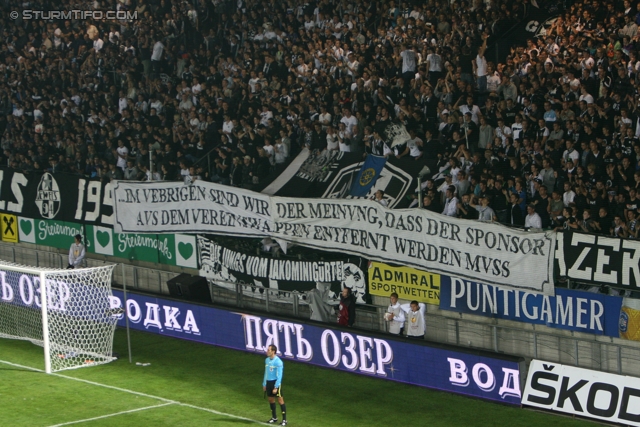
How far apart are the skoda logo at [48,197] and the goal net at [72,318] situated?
455cm

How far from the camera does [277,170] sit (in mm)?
24984

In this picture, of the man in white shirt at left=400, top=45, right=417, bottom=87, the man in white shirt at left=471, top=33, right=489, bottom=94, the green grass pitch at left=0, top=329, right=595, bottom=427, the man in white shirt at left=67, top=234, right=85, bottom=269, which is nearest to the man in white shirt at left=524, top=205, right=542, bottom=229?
the green grass pitch at left=0, top=329, right=595, bottom=427

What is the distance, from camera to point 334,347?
72.1 ft

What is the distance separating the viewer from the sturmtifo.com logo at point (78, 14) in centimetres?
3709

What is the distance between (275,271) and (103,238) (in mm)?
6465

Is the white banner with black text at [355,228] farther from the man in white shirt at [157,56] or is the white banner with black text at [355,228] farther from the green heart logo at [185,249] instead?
the man in white shirt at [157,56]

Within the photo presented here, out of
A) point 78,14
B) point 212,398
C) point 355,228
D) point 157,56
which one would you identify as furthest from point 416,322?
point 78,14

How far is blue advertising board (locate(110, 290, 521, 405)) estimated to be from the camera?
19453 millimetres

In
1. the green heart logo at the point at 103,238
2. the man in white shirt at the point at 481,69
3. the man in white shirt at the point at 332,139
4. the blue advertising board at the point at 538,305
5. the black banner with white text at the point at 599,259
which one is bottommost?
the blue advertising board at the point at 538,305

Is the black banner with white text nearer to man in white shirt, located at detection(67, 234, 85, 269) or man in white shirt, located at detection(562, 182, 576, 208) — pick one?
man in white shirt, located at detection(562, 182, 576, 208)

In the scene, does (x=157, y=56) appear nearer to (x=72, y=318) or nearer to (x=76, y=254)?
(x=76, y=254)

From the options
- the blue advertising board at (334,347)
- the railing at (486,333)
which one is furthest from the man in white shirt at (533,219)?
the blue advertising board at (334,347)

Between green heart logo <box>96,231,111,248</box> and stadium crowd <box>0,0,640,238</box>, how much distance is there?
6.10 feet

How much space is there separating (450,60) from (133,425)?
1213 cm
